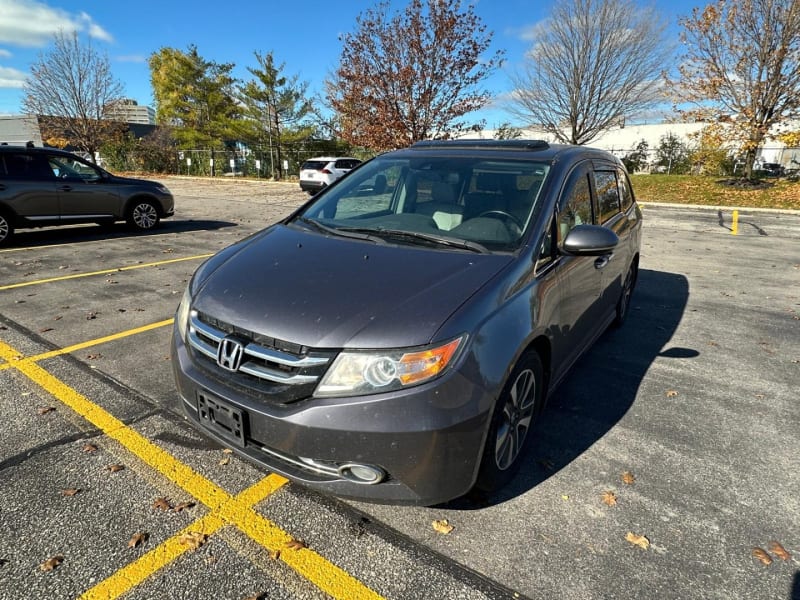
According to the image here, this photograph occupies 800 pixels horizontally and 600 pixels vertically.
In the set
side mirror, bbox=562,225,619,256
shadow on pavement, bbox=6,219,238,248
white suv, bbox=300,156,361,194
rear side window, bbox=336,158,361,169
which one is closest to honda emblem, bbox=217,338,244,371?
side mirror, bbox=562,225,619,256

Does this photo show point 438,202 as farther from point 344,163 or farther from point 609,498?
point 344,163

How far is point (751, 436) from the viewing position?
3045 millimetres

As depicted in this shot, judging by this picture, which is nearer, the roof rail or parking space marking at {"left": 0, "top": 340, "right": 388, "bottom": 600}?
parking space marking at {"left": 0, "top": 340, "right": 388, "bottom": 600}

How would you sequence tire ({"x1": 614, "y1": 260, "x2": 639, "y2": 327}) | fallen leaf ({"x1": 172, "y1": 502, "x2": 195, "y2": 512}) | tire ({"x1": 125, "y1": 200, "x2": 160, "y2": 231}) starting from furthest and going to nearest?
tire ({"x1": 125, "y1": 200, "x2": 160, "y2": 231}), tire ({"x1": 614, "y1": 260, "x2": 639, "y2": 327}), fallen leaf ({"x1": 172, "y1": 502, "x2": 195, "y2": 512})

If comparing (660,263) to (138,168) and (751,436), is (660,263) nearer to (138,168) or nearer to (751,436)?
(751,436)

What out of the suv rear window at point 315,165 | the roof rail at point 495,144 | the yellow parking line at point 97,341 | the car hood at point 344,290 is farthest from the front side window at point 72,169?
the suv rear window at point 315,165

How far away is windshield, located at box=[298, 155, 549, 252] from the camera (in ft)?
9.12

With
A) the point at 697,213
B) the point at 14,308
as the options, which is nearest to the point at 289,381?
the point at 14,308

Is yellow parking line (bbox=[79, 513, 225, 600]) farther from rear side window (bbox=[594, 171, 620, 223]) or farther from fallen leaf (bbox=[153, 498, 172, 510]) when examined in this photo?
rear side window (bbox=[594, 171, 620, 223])

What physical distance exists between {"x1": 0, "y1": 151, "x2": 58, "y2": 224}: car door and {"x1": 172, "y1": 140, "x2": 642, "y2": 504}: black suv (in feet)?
25.8

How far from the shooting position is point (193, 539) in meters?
2.12

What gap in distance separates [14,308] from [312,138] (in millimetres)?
33432

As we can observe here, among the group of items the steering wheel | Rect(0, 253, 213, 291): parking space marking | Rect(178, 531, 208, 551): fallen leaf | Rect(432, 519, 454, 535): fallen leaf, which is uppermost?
the steering wheel

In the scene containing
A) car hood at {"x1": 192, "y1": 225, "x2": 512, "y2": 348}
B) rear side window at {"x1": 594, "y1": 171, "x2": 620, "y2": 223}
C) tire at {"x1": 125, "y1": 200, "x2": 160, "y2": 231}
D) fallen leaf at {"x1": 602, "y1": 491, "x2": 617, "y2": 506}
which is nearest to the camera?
→ car hood at {"x1": 192, "y1": 225, "x2": 512, "y2": 348}
